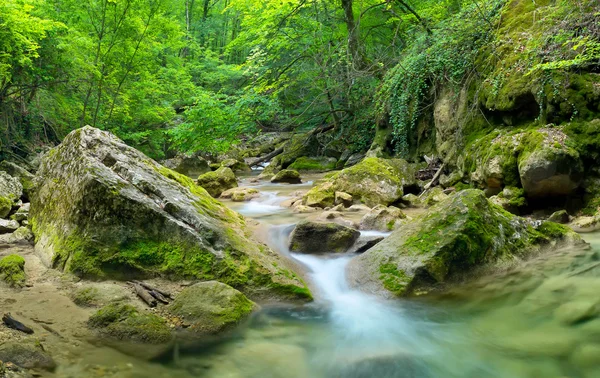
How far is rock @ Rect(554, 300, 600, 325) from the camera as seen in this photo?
11.3 feet

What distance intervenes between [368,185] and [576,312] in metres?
5.45

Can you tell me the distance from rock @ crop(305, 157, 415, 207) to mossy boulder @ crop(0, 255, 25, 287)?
536 centimetres

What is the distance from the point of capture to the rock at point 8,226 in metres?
5.52

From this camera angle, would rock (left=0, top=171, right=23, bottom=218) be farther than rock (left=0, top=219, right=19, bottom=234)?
Yes

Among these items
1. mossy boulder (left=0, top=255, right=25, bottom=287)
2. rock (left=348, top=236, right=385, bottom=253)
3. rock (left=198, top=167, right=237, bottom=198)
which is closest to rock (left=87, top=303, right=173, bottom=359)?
mossy boulder (left=0, top=255, right=25, bottom=287)

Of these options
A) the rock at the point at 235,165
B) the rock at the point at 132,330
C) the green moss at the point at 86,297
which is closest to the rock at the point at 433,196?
the rock at the point at 132,330

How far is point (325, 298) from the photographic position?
442cm

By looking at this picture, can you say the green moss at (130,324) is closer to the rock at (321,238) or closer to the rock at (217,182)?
the rock at (321,238)

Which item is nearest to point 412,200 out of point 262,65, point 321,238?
point 321,238

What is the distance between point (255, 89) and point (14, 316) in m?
10.9

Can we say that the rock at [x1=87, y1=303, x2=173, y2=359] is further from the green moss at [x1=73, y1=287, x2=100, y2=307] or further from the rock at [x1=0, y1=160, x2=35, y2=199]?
the rock at [x1=0, y1=160, x2=35, y2=199]

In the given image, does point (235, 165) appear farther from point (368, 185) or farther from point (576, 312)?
point (576, 312)

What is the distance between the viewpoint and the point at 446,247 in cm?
434

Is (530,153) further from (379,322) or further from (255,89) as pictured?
(255,89)
